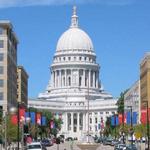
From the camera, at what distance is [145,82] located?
17500 cm

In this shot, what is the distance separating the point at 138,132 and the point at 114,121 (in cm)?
2073

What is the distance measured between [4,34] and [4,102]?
1378 cm

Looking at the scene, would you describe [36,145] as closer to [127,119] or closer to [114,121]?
[127,119]

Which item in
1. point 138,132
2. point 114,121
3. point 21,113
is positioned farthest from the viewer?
point 114,121

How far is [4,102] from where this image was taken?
153m

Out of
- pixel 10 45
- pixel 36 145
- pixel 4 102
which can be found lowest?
pixel 36 145

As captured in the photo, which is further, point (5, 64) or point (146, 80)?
point (146, 80)

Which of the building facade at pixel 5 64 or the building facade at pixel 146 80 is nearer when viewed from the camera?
the building facade at pixel 5 64

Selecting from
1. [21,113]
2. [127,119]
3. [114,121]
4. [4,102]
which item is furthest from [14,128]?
[4,102]

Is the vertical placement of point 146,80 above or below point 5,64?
below

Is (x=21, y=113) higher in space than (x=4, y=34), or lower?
lower

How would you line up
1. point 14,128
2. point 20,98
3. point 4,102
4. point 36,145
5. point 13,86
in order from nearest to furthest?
1. point 36,145
2. point 14,128
3. point 4,102
4. point 13,86
5. point 20,98

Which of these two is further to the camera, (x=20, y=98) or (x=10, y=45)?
(x=20, y=98)

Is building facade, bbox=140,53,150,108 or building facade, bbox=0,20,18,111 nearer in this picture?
building facade, bbox=0,20,18,111
